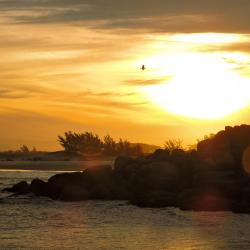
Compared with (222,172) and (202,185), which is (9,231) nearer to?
(202,185)

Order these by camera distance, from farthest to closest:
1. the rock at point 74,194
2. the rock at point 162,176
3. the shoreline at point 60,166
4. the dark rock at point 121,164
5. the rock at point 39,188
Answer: the shoreline at point 60,166 → the dark rock at point 121,164 → the rock at point 39,188 → the rock at point 74,194 → the rock at point 162,176

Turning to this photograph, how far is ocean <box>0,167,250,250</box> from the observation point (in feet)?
77.6

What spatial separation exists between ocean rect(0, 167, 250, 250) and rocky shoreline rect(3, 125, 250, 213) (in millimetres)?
1714

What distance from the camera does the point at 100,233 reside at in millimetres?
26672

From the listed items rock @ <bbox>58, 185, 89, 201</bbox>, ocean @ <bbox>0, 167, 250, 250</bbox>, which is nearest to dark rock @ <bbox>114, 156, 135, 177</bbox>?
rock @ <bbox>58, 185, 89, 201</bbox>

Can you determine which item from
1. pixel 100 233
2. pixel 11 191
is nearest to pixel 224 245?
pixel 100 233

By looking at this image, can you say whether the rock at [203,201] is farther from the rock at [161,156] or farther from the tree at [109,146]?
the tree at [109,146]

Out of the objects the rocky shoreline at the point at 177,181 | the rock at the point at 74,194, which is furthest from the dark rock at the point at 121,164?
the rock at the point at 74,194

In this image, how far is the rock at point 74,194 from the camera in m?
43.1

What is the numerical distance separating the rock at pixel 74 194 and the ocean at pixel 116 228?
328 centimetres

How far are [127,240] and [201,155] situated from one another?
73.6 feet

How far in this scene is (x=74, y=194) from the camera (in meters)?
43.3

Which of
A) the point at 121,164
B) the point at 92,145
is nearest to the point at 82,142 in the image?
the point at 92,145

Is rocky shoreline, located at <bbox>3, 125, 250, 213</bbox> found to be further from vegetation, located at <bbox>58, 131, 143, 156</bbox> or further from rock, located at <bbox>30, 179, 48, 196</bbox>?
vegetation, located at <bbox>58, 131, 143, 156</bbox>
